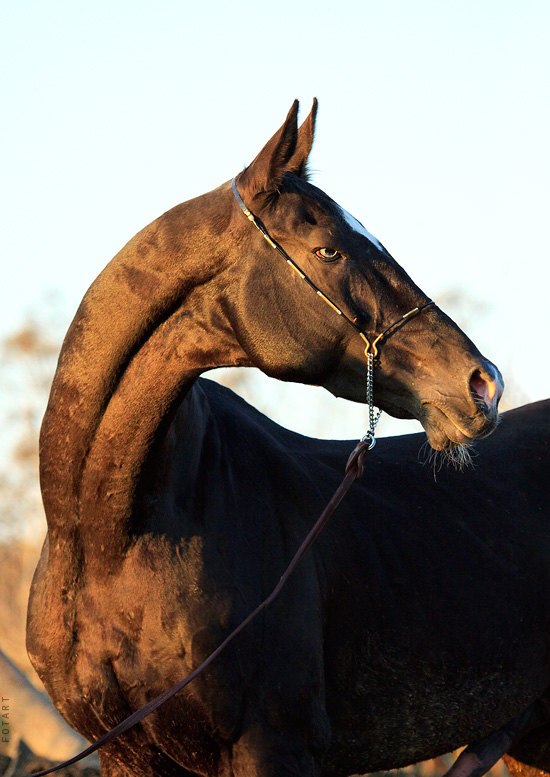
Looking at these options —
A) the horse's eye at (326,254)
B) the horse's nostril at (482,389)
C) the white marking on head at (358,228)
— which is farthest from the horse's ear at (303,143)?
the horse's nostril at (482,389)

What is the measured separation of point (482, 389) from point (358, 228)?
77 centimetres

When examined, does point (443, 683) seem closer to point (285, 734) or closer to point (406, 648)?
point (406, 648)

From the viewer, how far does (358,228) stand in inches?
147

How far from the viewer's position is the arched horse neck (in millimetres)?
3605

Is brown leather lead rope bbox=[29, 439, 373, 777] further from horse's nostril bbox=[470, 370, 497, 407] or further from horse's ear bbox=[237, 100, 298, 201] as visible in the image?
horse's ear bbox=[237, 100, 298, 201]

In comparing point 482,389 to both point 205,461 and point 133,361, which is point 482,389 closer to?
point 205,461

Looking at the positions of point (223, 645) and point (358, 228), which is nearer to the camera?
point (223, 645)

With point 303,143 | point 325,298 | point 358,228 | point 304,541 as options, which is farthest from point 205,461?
point 303,143

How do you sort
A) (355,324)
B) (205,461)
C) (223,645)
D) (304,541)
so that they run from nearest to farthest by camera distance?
(223,645) → (355,324) → (304,541) → (205,461)

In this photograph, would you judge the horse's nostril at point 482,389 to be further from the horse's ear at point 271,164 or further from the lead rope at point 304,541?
the horse's ear at point 271,164

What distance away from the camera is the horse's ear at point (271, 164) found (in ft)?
11.9

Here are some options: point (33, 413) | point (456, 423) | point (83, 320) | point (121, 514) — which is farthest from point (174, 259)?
point (33, 413)

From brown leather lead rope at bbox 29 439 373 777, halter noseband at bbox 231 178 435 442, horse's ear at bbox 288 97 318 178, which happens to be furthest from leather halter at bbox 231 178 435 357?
brown leather lead rope at bbox 29 439 373 777

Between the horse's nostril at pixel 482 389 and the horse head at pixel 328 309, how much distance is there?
74mm
